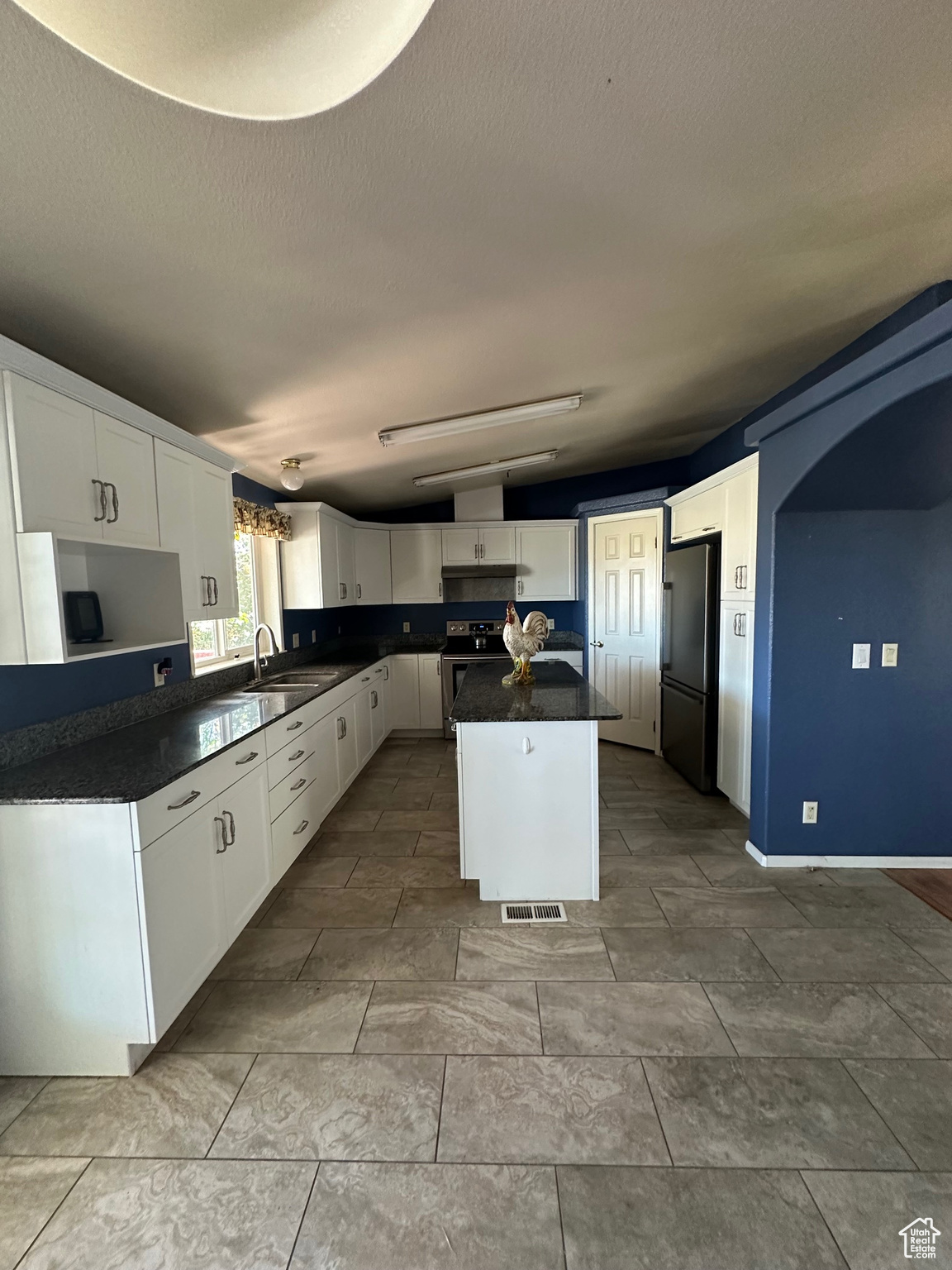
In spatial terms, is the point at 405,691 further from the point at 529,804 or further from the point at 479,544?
the point at 529,804

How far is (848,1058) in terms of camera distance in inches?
66.5

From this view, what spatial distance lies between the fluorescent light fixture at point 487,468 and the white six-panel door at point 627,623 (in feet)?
2.87

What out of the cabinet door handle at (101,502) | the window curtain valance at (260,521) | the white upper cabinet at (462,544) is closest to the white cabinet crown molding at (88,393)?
the cabinet door handle at (101,502)

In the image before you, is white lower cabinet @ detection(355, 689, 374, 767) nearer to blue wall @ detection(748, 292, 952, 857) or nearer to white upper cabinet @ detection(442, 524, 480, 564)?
white upper cabinet @ detection(442, 524, 480, 564)

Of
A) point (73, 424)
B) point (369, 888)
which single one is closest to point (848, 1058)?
point (369, 888)

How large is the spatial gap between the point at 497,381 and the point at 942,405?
1836 mm

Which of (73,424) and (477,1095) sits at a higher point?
(73,424)

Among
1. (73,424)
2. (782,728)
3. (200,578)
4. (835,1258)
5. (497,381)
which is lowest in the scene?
(835,1258)

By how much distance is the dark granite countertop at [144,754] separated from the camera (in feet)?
5.37

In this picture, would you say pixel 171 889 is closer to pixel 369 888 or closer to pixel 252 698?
pixel 369 888

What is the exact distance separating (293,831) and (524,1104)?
5.62 feet

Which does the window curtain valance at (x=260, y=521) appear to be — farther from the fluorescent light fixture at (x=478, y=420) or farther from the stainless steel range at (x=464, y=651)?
the stainless steel range at (x=464, y=651)

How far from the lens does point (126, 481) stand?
2.04m

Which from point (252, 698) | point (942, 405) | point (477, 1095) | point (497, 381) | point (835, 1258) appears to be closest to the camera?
point (835, 1258)
